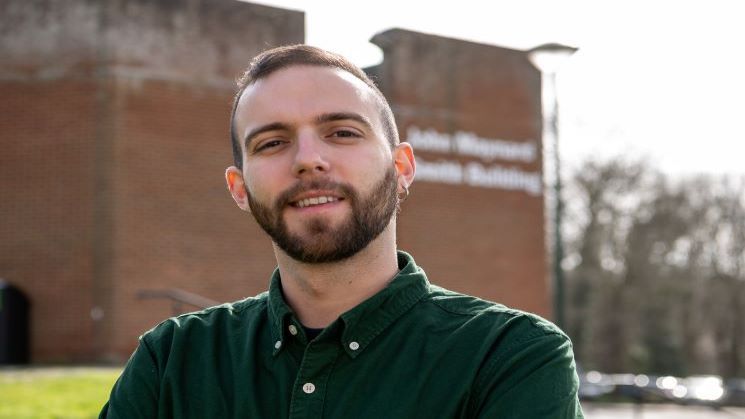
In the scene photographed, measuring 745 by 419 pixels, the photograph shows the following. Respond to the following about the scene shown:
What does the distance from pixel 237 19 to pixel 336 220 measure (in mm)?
18740

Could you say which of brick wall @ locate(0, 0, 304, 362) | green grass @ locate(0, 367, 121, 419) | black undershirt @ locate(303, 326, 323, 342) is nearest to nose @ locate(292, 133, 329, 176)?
black undershirt @ locate(303, 326, 323, 342)

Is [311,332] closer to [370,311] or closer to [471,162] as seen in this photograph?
[370,311]

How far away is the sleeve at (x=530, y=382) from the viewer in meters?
2.24

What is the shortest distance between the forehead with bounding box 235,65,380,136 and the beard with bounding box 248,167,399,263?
183 millimetres

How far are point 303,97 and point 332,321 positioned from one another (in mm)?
517

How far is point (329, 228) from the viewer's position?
2453 mm

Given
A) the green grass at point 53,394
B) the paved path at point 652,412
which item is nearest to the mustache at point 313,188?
the green grass at point 53,394

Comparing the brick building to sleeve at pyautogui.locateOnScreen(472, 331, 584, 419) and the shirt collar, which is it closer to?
the shirt collar

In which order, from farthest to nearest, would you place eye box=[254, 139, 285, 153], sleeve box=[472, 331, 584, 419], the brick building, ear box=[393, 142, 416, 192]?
the brick building → ear box=[393, 142, 416, 192] → eye box=[254, 139, 285, 153] → sleeve box=[472, 331, 584, 419]

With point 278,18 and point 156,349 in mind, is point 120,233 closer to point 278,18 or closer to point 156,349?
point 278,18

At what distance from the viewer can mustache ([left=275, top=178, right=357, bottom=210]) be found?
96.2 inches

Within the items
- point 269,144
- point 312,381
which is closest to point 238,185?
point 269,144

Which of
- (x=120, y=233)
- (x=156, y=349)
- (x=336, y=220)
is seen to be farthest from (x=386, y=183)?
(x=120, y=233)

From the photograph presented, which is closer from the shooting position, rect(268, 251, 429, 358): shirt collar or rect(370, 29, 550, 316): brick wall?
rect(268, 251, 429, 358): shirt collar
